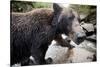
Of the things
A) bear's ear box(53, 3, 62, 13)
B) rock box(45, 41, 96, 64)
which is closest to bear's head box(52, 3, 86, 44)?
bear's ear box(53, 3, 62, 13)

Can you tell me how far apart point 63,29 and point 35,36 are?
415mm

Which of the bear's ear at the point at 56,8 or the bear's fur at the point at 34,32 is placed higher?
the bear's ear at the point at 56,8

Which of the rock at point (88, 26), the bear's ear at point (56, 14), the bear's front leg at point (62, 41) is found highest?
the bear's ear at point (56, 14)

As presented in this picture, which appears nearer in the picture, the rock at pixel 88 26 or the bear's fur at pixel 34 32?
the bear's fur at pixel 34 32

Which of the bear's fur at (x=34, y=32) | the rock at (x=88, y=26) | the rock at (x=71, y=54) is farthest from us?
the rock at (x=88, y=26)

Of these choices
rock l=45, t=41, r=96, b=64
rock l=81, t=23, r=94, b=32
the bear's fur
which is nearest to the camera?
the bear's fur

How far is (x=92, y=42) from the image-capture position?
8.16 ft

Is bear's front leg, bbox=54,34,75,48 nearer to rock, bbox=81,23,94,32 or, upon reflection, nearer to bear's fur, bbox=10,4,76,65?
bear's fur, bbox=10,4,76,65

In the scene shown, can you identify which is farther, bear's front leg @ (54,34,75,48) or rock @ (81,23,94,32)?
rock @ (81,23,94,32)

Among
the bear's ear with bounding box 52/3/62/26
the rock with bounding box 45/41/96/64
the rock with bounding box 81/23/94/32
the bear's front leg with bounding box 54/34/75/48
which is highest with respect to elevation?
the bear's ear with bounding box 52/3/62/26

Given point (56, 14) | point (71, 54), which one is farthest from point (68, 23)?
point (71, 54)

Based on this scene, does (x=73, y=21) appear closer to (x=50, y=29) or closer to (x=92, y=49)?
(x=50, y=29)

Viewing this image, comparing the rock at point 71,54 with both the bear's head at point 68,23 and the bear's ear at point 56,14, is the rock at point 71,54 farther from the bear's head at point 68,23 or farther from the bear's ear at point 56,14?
the bear's ear at point 56,14

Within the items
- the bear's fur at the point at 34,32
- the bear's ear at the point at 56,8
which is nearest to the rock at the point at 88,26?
the bear's fur at the point at 34,32
